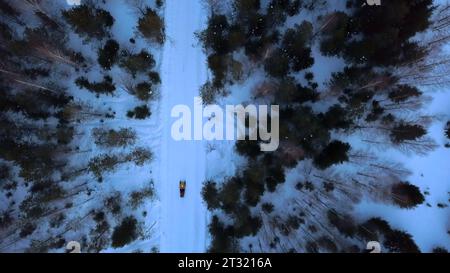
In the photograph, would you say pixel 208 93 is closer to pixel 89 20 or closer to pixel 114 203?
pixel 89 20

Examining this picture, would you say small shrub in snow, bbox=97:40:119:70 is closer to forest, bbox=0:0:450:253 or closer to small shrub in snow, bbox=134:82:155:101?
forest, bbox=0:0:450:253

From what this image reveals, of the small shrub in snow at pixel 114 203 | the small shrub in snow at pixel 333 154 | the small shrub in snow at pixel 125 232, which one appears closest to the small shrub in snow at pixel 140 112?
the small shrub in snow at pixel 114 203

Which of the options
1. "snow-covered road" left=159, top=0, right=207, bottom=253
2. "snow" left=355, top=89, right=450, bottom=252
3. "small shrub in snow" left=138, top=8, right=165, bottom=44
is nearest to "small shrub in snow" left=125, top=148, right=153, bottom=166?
"snow-covered road" left=159, top=0, right=207, bottom=253

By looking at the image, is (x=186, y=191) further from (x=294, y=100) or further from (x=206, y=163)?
(x=294, y=100)

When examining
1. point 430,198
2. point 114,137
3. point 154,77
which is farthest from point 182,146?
point 430,198
